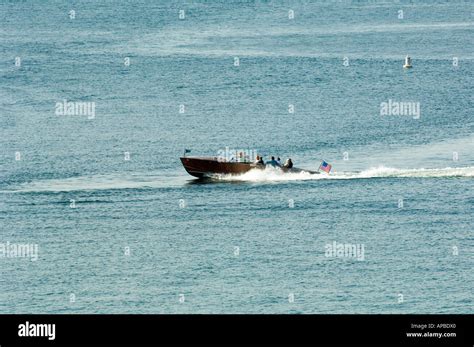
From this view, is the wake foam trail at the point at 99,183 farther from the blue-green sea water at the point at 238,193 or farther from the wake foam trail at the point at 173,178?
the blue-green sea water at the point at 238,193

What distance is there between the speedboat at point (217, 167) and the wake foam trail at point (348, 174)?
1.15ft

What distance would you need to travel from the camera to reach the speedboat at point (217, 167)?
301 feet

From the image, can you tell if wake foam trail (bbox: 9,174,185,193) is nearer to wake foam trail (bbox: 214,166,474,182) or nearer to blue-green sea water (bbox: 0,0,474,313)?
blue-green sea water (bbox: 0,0,474,313)

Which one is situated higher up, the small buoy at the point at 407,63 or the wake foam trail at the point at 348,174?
the small buoy at the point at 407,63

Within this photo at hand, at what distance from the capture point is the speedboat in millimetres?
91688

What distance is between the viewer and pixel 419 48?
18712cm

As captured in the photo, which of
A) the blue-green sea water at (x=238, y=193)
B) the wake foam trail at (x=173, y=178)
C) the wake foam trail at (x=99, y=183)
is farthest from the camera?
the wake foam trail at (x=99, y=183)

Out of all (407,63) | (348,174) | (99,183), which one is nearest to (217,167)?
(99,183)

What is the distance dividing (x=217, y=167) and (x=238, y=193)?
12.7 ft

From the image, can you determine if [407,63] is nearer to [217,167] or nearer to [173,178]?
[173,178]

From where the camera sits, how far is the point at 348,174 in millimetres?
93875

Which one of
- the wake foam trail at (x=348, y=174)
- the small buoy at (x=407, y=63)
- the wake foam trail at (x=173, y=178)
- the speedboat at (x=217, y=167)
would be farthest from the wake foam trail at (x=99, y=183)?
the small buoy at (x=407, y=63)

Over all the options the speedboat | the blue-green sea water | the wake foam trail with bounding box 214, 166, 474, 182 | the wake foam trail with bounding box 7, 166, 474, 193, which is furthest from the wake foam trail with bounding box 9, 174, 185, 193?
the wake foam trail with bounding box 214, 166, 474, 182

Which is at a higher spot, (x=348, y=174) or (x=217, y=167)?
(x=217, y=167)
